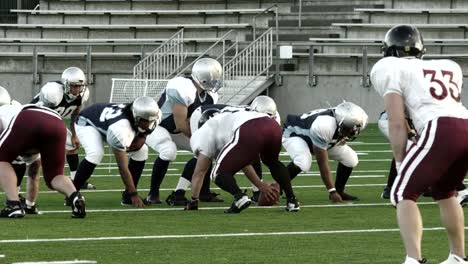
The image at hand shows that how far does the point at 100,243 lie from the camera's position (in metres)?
9.34

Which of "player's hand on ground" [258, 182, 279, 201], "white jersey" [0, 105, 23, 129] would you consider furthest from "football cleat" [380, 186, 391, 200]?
"white jersey" [0, 105, 23, 129]

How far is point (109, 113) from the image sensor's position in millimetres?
12305

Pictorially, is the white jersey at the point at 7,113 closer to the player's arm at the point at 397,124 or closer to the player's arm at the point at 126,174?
the player's arm at the point at 126,174

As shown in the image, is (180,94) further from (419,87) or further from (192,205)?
(419,87)

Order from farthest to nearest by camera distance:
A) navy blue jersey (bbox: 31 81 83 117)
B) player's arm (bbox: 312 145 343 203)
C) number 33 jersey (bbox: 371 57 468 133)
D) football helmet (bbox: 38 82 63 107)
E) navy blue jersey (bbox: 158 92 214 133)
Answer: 1. navy blue jersey (bbox: 31 81 83 117)
2. football helmet (bbox: 38 82 63 107)
3. navy blue jersey (bbox: 158 92 214 133)
4. player's arm (bbox: 312 145 343 203)
5. number 33 jersey (bbox: 371 57 468 133)

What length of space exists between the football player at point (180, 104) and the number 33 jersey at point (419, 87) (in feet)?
16.8

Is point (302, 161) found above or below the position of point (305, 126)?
below

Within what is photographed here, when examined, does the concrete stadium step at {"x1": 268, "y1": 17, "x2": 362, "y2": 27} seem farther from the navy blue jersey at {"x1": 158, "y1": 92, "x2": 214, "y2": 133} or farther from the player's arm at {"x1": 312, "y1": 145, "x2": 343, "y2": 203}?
the player's arm at {"x1": 312, "y1": 145, "x2": 343, "y2": 203}

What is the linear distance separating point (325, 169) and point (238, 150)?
143cm

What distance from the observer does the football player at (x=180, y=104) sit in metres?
12.9

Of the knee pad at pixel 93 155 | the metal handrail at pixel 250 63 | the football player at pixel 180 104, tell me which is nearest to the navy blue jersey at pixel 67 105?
the football player at pixel 180 104

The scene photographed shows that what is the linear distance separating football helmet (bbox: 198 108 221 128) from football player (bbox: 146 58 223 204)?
2.32 feet

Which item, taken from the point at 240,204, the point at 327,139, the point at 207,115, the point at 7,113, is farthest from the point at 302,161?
the point at 7,113

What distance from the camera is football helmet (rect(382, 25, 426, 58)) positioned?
8.06 metres
